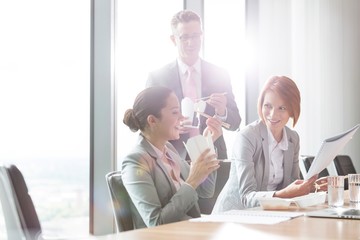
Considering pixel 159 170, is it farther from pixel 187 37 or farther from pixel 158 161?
pixel 187 37

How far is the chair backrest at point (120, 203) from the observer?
2.49 metres

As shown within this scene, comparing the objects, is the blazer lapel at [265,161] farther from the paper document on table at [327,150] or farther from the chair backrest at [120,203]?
the chair backrest at [120,203]

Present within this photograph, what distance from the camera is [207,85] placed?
468 cm

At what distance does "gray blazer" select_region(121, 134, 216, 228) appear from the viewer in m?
2.68

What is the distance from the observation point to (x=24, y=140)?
389 cm

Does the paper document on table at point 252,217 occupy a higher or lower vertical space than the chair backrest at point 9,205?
lower

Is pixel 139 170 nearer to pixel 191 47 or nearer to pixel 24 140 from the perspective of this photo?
pixel 24 140

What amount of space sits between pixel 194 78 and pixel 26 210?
9.24 ft

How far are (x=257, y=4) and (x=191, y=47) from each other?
5.66ft

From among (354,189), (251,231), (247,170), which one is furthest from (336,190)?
(251,231)

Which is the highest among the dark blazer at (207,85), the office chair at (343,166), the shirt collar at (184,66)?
the shirt collar at (184,66)

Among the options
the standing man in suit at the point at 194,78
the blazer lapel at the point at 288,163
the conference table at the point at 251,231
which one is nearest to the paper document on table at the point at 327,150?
the conference table at the point at 251,231

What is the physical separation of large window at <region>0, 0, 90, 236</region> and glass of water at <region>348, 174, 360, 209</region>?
194cm

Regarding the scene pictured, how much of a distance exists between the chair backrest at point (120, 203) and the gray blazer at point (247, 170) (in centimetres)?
93
